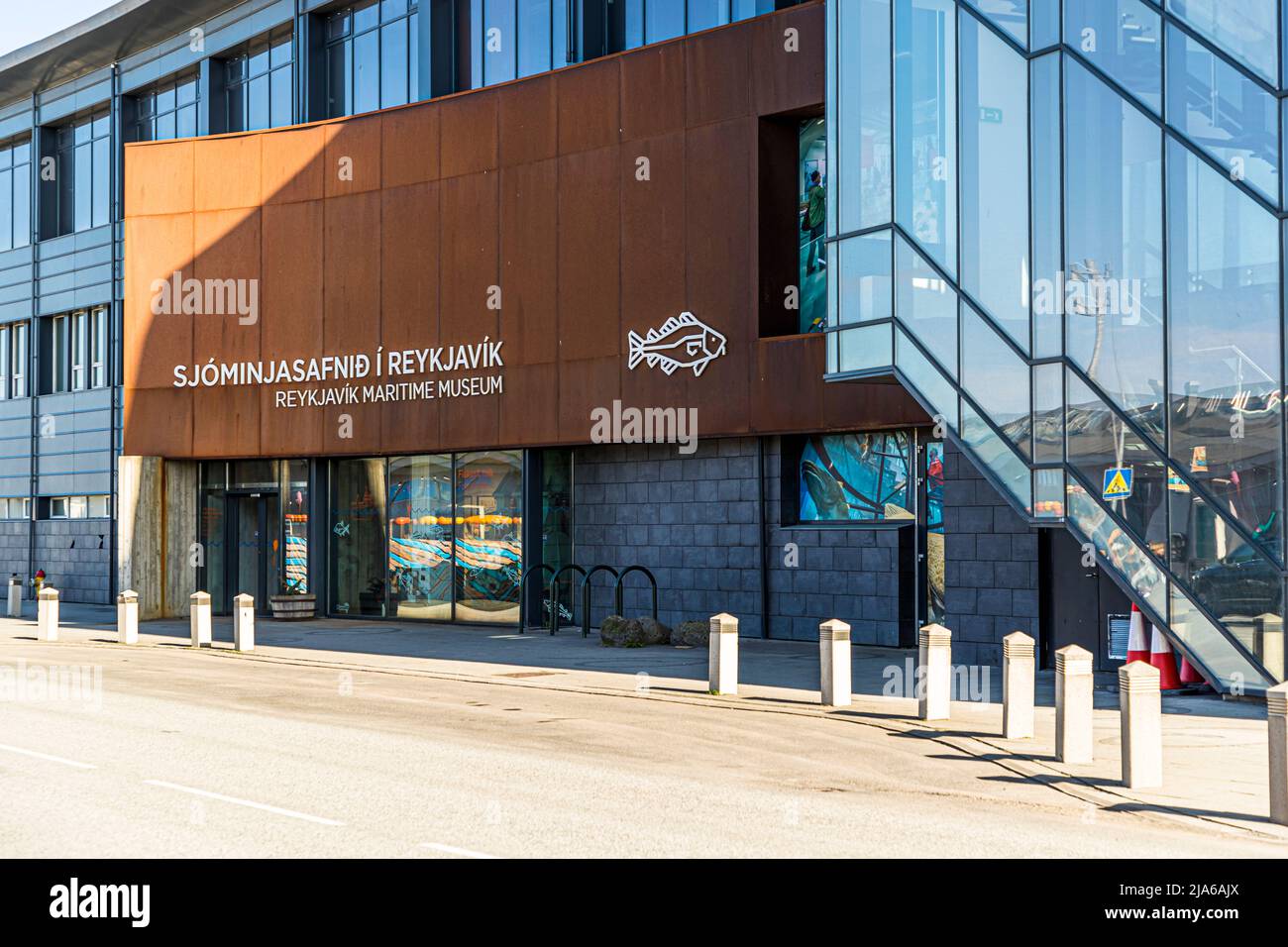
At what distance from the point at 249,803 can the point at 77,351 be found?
35626mm

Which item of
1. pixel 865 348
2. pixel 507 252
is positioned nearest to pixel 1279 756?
pixel 865 348

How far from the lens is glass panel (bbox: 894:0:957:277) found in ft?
61.6

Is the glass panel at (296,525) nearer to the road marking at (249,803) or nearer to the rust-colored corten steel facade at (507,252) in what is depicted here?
the rust-colored corten steel facade at (507,252)

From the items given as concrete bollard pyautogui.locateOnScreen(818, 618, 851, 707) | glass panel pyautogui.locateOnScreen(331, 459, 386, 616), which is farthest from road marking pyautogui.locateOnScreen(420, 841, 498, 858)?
glass panel pyautogui.locateOnScreen(331, 459, 386, 616)

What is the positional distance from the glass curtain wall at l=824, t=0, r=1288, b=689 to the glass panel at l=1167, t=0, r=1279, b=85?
0.02 meters

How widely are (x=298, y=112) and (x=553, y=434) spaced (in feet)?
43.2

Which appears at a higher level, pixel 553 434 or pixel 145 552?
pixel 553 434

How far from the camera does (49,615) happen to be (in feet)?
90.4

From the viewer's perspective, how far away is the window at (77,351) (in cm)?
4122

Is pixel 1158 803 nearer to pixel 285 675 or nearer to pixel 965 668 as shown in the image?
pixel 965 668

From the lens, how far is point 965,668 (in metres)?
20.5

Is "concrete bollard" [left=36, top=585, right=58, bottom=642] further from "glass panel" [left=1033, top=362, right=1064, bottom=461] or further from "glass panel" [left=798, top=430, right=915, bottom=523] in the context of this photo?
"glass panel" [left=1033, top=362, right=1064, bottom=461]
